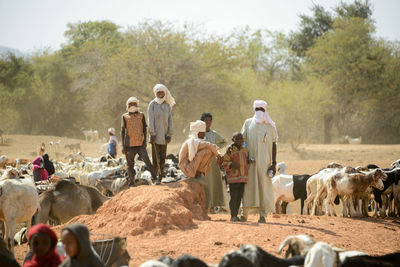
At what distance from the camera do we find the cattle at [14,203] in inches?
291

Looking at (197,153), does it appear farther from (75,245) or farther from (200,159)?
(75,245)

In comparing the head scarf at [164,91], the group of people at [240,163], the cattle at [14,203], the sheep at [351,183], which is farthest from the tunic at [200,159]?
the sheep at [351,183]

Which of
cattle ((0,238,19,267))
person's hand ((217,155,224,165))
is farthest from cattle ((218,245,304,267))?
person's hand ((217,155,224,165))

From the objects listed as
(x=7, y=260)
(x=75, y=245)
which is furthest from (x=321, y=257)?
(x=7, y=260)

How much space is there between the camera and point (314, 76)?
3759 cm

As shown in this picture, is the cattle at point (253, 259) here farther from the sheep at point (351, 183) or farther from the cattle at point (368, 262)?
the sheep at point (351, 183)

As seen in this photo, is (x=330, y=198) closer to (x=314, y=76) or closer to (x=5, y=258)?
(x=5, y=258)

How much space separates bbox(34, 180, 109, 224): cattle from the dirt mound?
1.35 meters

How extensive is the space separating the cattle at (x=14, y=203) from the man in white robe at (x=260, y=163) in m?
3.39

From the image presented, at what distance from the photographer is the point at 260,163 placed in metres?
8.43

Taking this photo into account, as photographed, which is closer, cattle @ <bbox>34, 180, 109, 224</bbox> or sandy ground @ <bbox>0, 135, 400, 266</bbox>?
sandy ground @ <bbox>0, 135, 400, 266</bbox>

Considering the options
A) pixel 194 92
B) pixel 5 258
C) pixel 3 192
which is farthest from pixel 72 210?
pixel 194 92

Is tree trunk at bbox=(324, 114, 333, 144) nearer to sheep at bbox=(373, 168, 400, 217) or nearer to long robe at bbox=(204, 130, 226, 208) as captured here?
sheep at bbox=(373, 168, 400, 217)

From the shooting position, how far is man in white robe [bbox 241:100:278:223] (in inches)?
329
